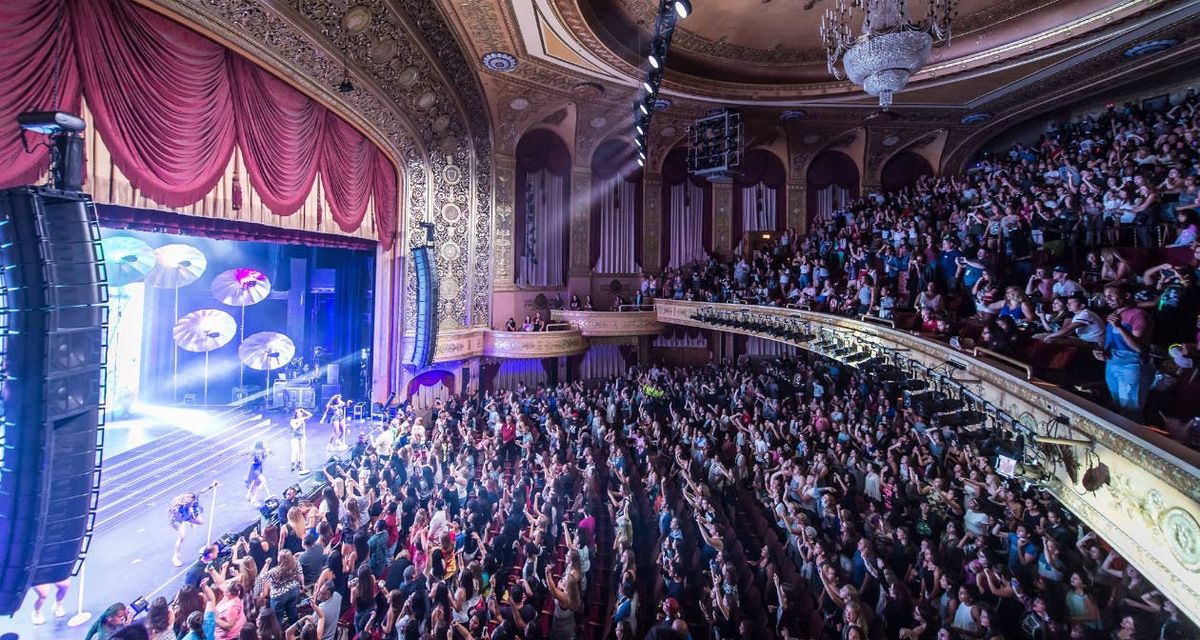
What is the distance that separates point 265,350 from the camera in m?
10.1

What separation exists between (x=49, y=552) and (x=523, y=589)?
275 centimetres

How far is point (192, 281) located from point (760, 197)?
519 inches

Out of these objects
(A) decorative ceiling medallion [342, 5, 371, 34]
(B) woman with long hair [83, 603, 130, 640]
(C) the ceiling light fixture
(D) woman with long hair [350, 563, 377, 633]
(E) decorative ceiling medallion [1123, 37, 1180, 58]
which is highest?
(E) decorative ceiling medallion [1123, 37, 1180, 58]

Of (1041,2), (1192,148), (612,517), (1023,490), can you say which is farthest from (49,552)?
(1041,2)

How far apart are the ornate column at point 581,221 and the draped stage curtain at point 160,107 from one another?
6774 millimetres

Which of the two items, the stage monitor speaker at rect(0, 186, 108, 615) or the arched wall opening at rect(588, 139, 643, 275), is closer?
the stage monitor speaker at rect(0, 186, 108, 615)

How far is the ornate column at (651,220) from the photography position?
14.0 m

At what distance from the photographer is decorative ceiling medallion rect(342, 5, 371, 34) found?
20.5 ft

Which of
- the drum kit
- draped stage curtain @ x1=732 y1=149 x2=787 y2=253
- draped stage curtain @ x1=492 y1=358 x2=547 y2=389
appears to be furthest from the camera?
draped stage curtain @ x1=732 y1=149 x2=787 y2=253

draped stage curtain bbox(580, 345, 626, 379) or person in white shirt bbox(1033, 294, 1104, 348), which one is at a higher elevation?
person in white shirt bbox(1033, 294, 1104, 348)

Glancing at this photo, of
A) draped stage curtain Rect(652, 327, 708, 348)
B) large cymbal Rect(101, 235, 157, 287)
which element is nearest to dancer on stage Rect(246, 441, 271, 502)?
large cymbal Rect(101, 235, 157, 287)

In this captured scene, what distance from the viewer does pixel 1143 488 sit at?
283 cm

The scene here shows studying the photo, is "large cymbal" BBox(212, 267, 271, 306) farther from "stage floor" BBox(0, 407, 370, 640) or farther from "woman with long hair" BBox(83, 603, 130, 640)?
"woman with long hair" BBox(83, 603, 130, 640)

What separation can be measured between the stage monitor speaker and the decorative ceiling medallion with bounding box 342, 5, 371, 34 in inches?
170
